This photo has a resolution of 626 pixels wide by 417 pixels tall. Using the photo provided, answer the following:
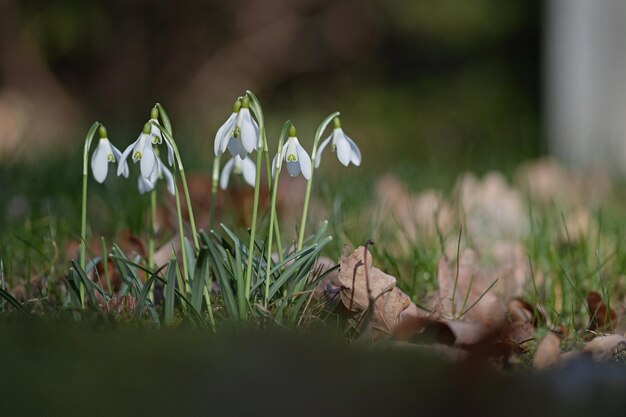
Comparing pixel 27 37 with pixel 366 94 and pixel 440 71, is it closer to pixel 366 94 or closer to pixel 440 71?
pixel 366 94

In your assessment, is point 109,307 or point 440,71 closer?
point 109,307

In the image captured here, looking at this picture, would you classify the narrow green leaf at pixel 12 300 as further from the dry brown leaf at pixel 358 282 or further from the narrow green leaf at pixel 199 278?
the dry brown leaf at pixel 358 282

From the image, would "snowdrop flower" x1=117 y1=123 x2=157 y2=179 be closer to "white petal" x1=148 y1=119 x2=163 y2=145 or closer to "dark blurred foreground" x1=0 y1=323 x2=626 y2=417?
"white petal" x1=148 y1=119 x2=163 y2=145

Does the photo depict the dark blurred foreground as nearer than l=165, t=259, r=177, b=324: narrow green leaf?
Yes

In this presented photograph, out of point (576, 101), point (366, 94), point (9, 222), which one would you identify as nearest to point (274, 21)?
point (366, 94)

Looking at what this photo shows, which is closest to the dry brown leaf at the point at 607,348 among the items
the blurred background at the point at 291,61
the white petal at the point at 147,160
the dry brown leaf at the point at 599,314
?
the dry brown leaf at the point at 599,314

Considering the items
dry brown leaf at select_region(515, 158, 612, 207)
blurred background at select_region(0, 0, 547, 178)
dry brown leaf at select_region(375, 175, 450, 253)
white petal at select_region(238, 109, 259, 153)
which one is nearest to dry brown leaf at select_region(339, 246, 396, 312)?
white petal at select_region(238, 109, 259, 153)
